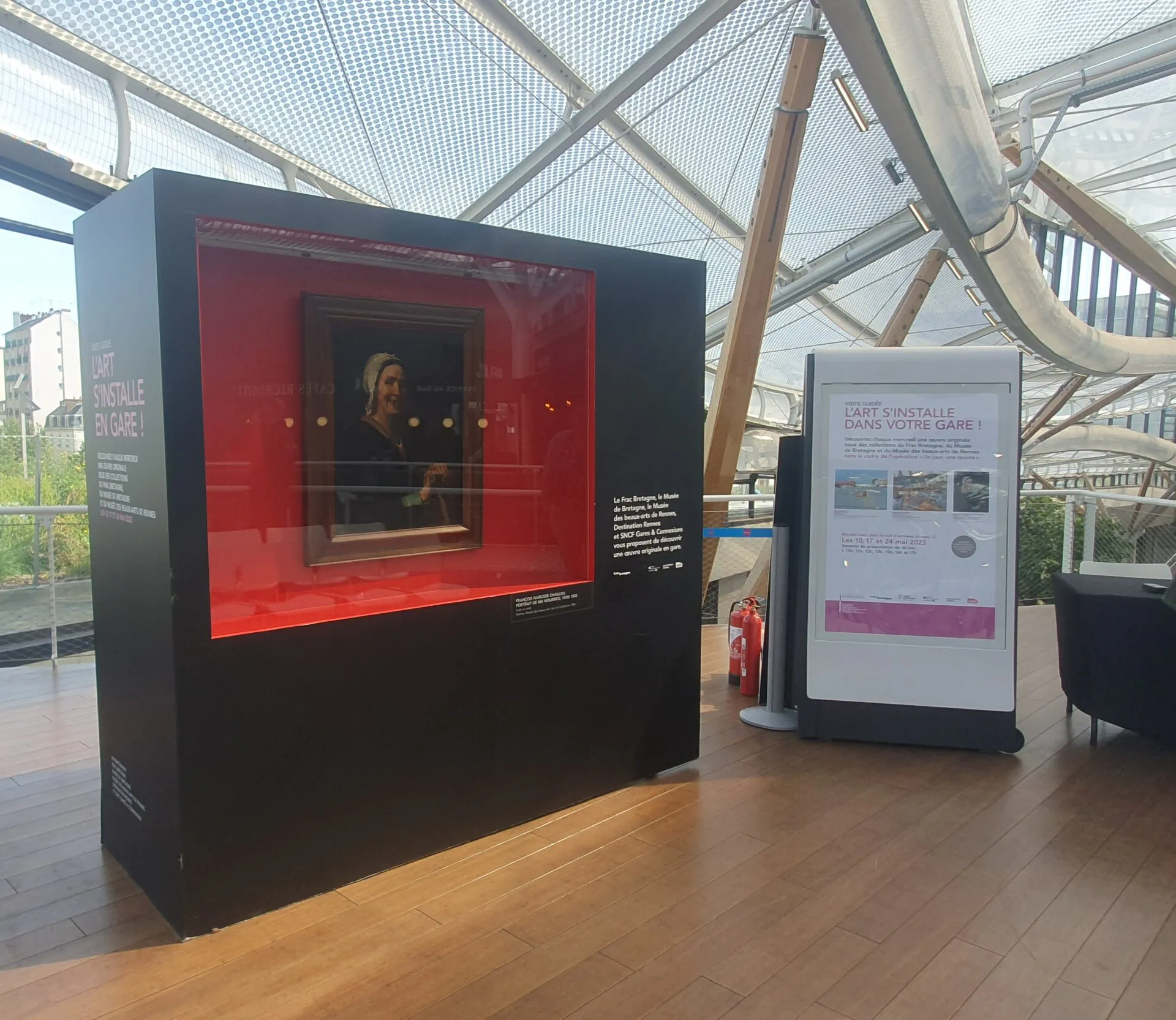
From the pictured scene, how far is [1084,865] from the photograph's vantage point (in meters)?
2.89

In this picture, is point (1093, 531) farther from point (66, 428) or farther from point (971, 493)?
point (66, 428)

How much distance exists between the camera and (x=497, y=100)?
9375 mm

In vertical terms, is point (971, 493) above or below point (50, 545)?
above

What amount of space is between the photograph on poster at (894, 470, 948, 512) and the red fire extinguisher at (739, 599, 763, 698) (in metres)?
1.25

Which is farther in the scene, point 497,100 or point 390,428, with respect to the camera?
point 497,100

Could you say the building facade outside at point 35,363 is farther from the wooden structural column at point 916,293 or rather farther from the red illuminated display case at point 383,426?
the wooden structural column at point 916,293

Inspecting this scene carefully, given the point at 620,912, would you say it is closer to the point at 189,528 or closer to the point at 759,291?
the point at 189,528

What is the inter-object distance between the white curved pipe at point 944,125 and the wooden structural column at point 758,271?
54.3 inches

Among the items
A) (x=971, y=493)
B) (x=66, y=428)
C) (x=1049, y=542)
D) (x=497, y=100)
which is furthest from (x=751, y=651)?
(x=497, y=100)

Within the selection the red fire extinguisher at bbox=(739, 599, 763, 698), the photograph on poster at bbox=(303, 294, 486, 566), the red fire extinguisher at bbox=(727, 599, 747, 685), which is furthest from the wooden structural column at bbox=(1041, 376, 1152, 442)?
the photograph on poster at bbox=(303, 294, 486, 566)

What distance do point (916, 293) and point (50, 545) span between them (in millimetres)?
15515

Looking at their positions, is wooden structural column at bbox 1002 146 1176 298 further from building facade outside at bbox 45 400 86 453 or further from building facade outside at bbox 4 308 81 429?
building facade outside at bbox 45 400 86 453

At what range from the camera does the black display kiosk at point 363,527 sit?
238cm

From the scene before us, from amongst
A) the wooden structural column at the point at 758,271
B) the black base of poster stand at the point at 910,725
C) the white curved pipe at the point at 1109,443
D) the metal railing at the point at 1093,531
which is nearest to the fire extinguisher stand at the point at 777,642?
the black base of poster stand at the point at 910,725
